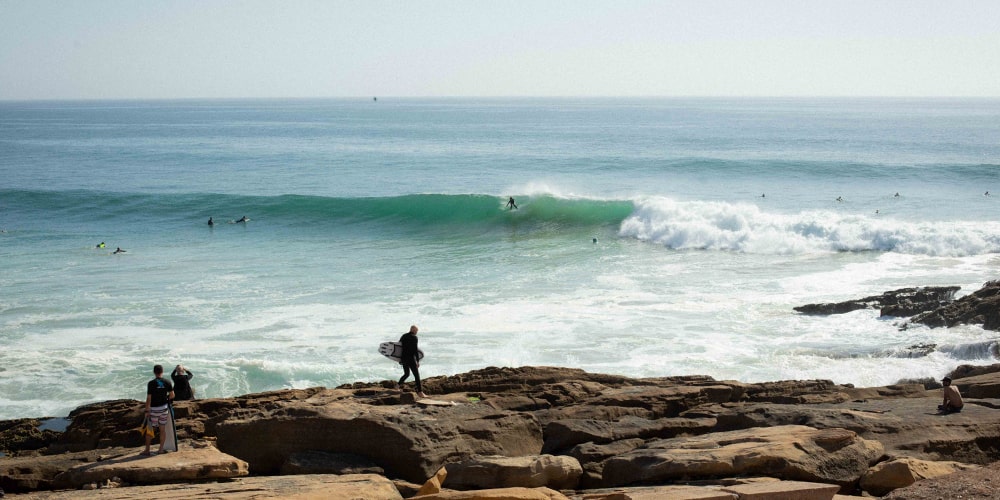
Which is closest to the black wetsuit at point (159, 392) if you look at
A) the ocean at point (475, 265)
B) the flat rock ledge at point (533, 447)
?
the flat rock ledge at point (533, 447)

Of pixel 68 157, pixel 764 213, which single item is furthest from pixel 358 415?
pixel 68 157

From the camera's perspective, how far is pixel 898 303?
17891mm

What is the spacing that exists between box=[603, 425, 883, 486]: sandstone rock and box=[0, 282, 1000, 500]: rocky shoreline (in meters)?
0.01

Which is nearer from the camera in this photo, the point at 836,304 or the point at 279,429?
the point at 279,429

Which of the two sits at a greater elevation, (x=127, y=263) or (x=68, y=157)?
(x=68, y=157)

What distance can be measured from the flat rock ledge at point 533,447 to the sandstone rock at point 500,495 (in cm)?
2

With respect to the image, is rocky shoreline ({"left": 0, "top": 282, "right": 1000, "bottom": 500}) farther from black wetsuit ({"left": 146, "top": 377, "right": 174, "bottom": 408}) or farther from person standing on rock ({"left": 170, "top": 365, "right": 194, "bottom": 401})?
person standing on rock ({"left": 170, "top": 365, "right": 194, "bottom": 401})

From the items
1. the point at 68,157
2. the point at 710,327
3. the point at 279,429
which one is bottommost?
the point at 710,327

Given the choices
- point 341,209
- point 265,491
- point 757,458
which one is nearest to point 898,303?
point 757,458

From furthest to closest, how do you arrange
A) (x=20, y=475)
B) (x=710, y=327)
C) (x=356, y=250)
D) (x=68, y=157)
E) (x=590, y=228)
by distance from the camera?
(x=68, y=157) < (x=590, y=228) < (x=356, y=250) < (x=710, y=327) < (x=20, y=475)

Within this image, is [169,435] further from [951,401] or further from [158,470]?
[951,401]

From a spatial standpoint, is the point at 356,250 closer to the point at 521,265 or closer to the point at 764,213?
the point at 521,265

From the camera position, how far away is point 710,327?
1714cm

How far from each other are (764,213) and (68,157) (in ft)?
148
